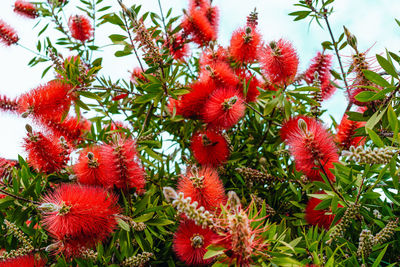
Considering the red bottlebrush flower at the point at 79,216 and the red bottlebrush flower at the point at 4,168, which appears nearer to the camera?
the red bottlebrush flower at the point at 79,216

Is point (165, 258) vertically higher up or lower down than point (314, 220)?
lower down

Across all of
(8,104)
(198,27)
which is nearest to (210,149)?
(198,27)

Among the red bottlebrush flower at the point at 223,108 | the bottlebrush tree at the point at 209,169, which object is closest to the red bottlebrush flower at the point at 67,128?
the bottlebrush tree at the point at 209,169

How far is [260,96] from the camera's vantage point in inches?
63.3

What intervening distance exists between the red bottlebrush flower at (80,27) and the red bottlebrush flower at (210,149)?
118cm

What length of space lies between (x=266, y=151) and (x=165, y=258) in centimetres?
67

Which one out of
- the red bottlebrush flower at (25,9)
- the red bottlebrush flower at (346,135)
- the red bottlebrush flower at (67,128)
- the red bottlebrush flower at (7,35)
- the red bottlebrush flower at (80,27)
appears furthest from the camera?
the red bottlebrush flower at (25,9)

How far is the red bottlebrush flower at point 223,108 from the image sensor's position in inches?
56.1

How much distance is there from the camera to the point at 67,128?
158 cm

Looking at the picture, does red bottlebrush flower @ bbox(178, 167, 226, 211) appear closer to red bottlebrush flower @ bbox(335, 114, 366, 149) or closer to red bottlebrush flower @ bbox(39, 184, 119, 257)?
red bottlebrush flower @ bbox(39, 184, 119, 257)

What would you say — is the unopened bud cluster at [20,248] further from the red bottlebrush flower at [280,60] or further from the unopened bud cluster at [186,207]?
the red bottlebrush flower at [280,60]

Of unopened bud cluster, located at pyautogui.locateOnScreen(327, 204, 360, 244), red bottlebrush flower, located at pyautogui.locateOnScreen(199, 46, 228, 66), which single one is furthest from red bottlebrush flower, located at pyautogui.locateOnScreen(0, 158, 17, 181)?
unopened bud cluster, located at pyautogui.locateOnScreen(327, 204, 360, 244)

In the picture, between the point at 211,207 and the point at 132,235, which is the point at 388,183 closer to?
the point at 211,207

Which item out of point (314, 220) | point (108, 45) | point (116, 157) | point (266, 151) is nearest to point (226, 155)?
point (266, 151)
